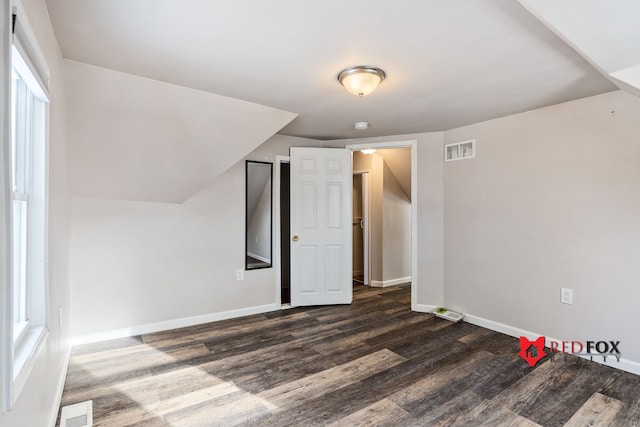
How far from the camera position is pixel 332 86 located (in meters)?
2.39

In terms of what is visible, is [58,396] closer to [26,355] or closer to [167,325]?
[26,355]

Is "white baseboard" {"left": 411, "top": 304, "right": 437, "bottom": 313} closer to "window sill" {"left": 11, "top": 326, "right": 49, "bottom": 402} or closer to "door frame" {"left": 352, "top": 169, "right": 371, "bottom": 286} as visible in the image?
"door frame" {"left": 352, "top": 169, "right": 371, "bottom": 286}

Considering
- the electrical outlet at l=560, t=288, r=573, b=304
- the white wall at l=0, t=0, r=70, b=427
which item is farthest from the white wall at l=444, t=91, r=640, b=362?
the white wall at l=0, t=0, r=70, b=427

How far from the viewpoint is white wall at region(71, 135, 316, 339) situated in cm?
286

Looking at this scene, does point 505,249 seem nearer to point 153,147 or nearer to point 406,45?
point 406,45

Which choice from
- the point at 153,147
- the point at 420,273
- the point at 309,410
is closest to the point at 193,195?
the point at 153,147

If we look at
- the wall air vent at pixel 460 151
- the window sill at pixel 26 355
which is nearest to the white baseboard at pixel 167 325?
the window sill at pixel 26 355

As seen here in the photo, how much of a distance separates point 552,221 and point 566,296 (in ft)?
2.09

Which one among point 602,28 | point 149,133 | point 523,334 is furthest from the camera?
point 523,334

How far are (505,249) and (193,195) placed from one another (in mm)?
3149

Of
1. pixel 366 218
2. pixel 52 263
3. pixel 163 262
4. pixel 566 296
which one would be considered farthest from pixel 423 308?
pixel 52 263

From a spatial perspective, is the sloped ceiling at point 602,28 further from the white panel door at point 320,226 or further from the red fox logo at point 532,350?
the white panel door at point 320,226

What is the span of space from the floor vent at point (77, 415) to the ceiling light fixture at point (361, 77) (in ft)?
8.29

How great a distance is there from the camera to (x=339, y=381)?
7.30ft
